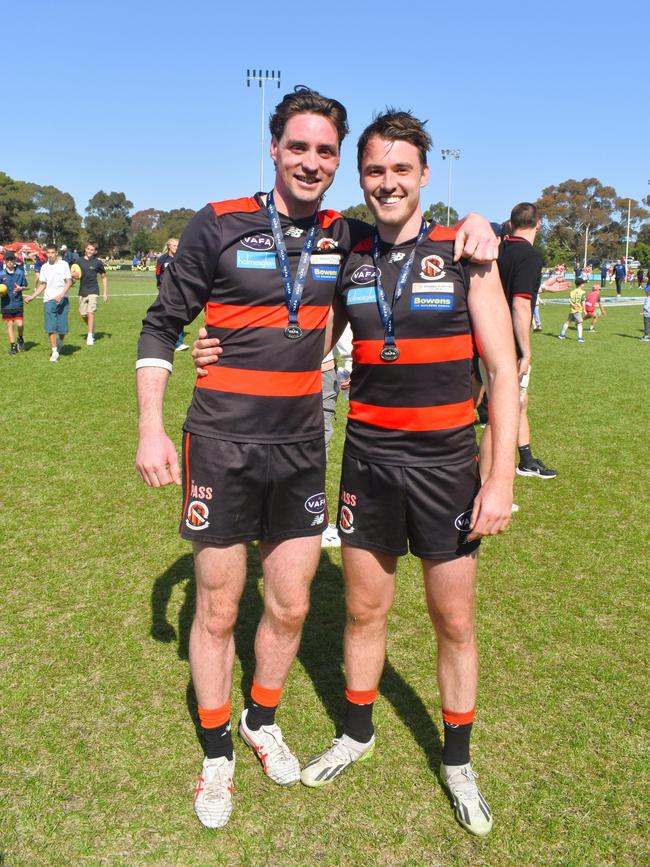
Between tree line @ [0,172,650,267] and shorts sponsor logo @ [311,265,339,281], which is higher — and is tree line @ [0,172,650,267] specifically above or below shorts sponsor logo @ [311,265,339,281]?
above

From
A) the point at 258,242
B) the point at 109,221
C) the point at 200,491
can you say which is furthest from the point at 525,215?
the point at 109,221

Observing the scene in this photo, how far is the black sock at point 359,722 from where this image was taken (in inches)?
121

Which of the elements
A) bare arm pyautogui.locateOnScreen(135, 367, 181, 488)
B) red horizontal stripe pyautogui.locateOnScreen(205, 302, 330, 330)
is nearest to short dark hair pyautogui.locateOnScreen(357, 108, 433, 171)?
red horizontal stripe pyautogui.locateOnScreen(205, 302, 330, 330)

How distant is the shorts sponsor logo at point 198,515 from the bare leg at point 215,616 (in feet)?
0.30

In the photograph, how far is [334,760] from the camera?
9.90ft

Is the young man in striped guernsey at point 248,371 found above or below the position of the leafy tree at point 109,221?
below

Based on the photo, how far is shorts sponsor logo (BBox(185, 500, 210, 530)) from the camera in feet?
9.11

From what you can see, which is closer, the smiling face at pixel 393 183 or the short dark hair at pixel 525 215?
the smiling face at pixel 393 183

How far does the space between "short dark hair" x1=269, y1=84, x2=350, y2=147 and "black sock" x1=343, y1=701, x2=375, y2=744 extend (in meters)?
2.44

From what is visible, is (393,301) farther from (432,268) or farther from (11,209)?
(11,209)

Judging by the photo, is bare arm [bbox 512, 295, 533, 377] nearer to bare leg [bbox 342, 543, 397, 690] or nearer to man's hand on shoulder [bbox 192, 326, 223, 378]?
bare leg [bbox 342, 543, 397, 690]

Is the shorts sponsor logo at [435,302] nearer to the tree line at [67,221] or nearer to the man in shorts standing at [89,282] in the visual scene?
the man in shorts standing at [89,282]

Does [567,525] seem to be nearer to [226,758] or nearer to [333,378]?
[333,378]

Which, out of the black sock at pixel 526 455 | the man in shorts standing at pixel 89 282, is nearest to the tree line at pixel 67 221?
the man in shorts standing at pixel 89 282
